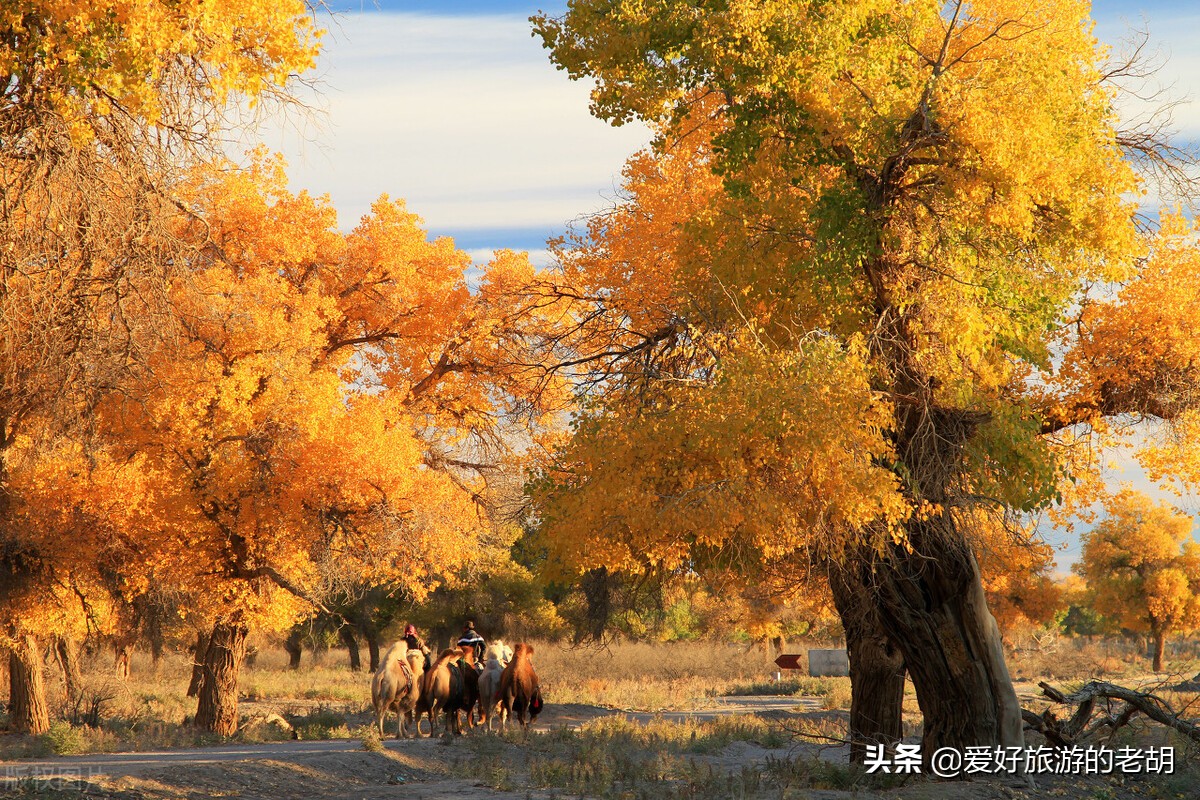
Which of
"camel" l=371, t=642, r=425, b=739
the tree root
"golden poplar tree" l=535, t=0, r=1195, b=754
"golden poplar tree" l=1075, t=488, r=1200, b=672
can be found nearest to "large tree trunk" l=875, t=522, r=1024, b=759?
"golden poplar tree" l=535, t=0, r=1195, b=754

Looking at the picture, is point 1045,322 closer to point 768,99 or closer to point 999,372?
point 999,372

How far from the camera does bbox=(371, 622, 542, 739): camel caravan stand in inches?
708

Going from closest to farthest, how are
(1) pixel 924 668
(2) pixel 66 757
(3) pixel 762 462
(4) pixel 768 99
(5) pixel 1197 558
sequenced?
(3) pixel 762 462 < (4) pixel 768 99 < (1) pixel 924 668 < (2) pixel 66 757 < (5) pixel 1197 558

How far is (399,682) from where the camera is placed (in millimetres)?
18109

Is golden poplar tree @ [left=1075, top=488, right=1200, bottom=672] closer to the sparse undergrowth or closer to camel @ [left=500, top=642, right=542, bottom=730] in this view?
the sparse undergrowth

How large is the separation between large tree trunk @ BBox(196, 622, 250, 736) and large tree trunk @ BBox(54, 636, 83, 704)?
505 centimetres

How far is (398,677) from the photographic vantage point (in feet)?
59.4

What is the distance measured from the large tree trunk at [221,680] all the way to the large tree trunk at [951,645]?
46.2 ft

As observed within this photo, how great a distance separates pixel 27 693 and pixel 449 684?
33.5 ft

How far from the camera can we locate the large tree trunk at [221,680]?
22188mm

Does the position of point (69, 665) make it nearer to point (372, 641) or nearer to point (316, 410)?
point (316, 410)

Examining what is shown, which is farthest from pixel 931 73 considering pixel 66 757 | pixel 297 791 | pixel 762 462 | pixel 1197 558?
pixel 1197 558

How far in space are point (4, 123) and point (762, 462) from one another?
7.22m

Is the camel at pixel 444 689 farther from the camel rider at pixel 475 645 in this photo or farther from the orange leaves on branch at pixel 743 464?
the orange leaves on branch at pixel 743 464
